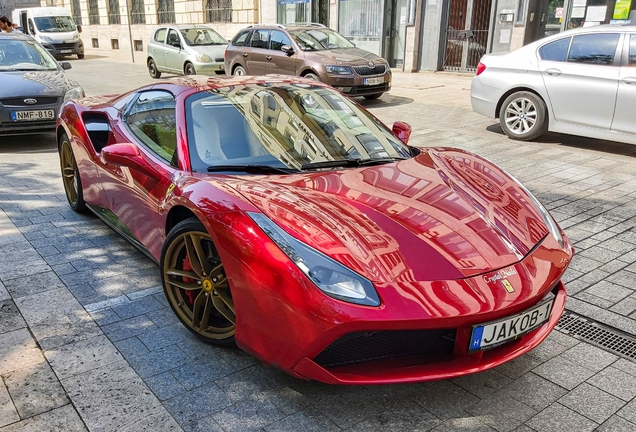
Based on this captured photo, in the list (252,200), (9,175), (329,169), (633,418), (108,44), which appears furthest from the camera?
(108,44)

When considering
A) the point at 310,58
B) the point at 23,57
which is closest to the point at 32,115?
the point at 23,57

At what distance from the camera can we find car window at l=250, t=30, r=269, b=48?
511 inches

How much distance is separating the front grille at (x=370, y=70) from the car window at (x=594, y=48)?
4521 mm

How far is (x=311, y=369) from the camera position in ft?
7.78

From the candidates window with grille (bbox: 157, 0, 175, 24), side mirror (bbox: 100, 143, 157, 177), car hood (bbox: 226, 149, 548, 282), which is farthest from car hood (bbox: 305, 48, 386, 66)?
window with grille (bbox: 157, 0, 175, 24)

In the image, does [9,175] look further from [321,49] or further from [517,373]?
[321,49]

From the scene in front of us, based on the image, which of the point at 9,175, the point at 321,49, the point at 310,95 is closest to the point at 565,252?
the point at 310,95

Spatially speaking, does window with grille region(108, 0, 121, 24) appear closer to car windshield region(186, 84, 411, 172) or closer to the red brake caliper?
car windshield region(186, 84, 411, 172)

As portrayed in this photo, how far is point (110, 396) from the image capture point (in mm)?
2650

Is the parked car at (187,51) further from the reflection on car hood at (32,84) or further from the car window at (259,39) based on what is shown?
the reflection on car hood at (32,84)

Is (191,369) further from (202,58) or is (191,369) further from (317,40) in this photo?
(202,58)

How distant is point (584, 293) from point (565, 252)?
1032 mm

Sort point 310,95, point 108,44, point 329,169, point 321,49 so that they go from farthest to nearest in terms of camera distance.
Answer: point 108,44 → point 321,49 → point 310,95 → point 329,169

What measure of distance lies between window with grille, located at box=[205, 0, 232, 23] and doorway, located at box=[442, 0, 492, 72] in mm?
10821
